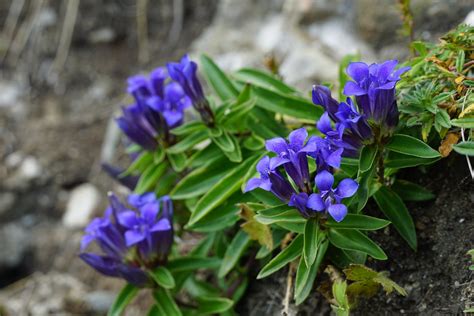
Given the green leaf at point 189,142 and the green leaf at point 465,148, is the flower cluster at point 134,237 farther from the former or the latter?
the green leaf at point 465,148

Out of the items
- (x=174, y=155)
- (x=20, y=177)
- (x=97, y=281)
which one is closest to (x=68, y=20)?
(x=20, y=177)

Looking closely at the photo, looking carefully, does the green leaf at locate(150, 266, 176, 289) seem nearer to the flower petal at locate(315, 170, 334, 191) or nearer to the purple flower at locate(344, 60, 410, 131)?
the flower petal at locate(315, 170, 334, 191)

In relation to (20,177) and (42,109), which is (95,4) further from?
(20,177)

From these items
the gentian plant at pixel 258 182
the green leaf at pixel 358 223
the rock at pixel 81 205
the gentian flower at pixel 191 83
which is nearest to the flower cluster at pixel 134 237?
the gentian plant at pixel 258 182

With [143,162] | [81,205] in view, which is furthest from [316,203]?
[81,205]

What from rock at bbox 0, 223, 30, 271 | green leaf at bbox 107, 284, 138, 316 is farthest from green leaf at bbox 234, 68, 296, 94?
rock at bbox 0, 223, 30, 271

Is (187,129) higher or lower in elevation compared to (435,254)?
higher

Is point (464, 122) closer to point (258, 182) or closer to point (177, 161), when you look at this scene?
point (258, 182)
